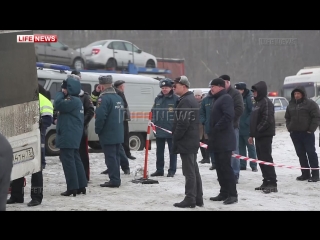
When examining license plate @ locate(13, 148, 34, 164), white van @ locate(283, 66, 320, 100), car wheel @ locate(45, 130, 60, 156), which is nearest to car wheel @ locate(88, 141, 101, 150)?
car wheel @ locate(45, 130, 60, 156)

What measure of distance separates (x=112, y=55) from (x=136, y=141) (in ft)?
26.0

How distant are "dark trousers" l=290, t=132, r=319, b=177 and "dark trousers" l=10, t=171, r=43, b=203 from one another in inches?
208

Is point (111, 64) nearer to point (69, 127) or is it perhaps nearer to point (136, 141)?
point (136, 141)

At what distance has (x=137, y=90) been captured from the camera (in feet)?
57.1

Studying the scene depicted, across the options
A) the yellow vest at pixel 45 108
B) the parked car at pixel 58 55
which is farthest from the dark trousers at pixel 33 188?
the parked car at pixel 58 55

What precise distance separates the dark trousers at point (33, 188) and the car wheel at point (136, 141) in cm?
834

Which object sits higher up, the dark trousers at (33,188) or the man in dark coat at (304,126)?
the man in dark coat at (304,126)

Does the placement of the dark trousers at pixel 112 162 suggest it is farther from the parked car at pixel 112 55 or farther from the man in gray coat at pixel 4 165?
the parked car at pixel 112 55

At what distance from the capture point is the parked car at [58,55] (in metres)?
21.8

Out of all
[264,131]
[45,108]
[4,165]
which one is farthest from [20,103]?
[264,131]

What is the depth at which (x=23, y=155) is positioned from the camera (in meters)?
7.73

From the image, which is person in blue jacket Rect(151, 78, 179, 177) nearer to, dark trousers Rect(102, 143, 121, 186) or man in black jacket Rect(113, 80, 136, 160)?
man in black jacket Rect(113, 80, 136, 160)
